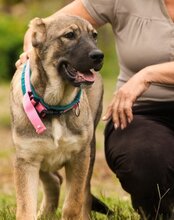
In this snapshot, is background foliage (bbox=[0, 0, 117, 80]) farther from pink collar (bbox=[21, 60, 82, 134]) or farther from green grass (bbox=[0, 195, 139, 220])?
pink collar (bbox=[21, 60, 82, 134])

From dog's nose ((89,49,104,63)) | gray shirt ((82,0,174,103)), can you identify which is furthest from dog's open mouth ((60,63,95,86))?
gray shirt ((82,0,174,103))

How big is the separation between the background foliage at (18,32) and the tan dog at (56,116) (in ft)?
34.9

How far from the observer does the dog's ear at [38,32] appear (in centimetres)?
468

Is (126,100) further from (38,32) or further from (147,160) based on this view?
(38,32)

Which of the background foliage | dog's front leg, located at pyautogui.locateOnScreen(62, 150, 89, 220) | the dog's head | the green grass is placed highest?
the dog's head

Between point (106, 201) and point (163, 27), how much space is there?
1.52 m

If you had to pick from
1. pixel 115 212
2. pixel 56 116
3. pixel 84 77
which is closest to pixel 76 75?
pixel 84 77

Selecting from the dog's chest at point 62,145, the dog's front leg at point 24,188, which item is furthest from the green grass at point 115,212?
the dog's chest at point 62,145

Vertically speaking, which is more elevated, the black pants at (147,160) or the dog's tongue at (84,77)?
the dog's tongue at (84,77)

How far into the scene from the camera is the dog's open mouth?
14.8ft

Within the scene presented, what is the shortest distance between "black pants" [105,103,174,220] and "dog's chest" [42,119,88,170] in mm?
260

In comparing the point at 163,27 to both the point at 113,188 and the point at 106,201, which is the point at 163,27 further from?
the point at 113,188

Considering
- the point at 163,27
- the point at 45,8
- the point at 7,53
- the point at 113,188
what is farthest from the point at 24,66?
the point at 45,8

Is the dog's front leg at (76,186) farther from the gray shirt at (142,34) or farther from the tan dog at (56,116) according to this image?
the gray shirt at (142,34)
